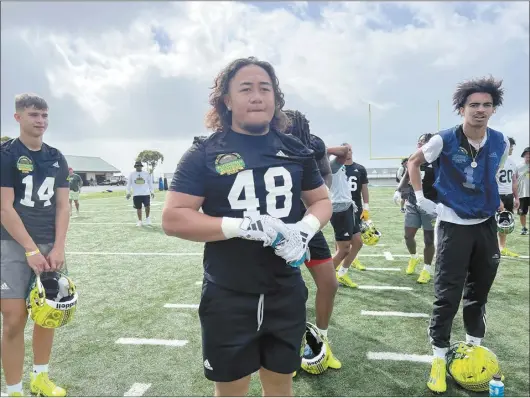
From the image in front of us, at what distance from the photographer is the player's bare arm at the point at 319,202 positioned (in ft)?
5.44

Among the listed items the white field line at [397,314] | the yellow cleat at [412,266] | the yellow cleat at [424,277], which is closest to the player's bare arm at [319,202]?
the white field line at [397,314]

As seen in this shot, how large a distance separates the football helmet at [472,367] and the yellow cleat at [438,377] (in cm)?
7

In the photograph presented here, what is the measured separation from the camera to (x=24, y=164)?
5.82 feet

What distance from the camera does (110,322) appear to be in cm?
343

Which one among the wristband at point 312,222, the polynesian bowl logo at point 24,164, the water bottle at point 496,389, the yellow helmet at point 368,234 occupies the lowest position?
the water bottle at point 496,389

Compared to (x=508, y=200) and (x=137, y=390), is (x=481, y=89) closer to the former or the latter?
(x=137, y=390)

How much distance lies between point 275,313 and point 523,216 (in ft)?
28.3

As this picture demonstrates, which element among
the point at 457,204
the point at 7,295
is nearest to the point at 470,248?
the point at 457,204

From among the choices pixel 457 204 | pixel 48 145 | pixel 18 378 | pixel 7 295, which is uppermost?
pixel 48 145

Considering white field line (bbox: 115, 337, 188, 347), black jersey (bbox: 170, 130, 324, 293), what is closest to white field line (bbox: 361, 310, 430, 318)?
white field line (bbox: 115, 337, 188, 347)

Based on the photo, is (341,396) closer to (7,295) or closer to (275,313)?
(275,313)

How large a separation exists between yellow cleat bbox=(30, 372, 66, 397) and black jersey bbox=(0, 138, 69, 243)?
0.94m

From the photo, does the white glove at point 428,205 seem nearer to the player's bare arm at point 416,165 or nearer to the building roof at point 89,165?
the player's bare arm at point 416,165

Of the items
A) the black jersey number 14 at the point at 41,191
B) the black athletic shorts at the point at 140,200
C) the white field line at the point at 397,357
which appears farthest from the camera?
the black athletic shorts at the point at 140,200
